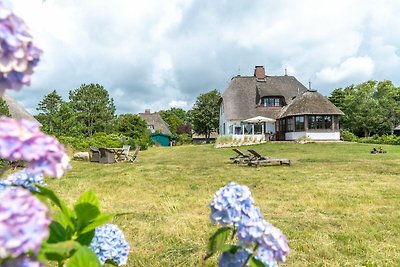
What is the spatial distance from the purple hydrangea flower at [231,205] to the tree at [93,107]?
213 feet

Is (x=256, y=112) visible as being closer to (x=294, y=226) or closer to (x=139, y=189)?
(x=139, y=189)

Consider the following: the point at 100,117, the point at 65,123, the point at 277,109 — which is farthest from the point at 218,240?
the point at 100,117

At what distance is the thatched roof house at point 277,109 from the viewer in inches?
1428

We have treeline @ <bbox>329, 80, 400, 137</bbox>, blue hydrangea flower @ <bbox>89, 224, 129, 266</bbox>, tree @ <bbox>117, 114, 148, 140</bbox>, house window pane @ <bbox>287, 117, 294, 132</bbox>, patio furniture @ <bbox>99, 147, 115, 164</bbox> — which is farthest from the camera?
treeline @ <bbox>329, 80, 400, 137</bbox>

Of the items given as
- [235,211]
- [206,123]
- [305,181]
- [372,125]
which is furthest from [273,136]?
[235,211]

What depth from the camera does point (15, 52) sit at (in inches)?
32.1

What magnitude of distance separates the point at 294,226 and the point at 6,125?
614cm

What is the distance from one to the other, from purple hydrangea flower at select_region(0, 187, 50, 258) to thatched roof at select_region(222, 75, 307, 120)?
41.8 metres

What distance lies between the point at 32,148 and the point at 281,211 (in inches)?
291

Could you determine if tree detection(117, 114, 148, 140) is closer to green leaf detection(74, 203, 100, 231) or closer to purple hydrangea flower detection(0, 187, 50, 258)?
green leaf detection(74, 203, 100, 231)

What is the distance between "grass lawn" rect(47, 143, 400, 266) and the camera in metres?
5.02

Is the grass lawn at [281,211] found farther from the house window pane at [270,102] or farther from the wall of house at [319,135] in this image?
the house window pane at [270,102]

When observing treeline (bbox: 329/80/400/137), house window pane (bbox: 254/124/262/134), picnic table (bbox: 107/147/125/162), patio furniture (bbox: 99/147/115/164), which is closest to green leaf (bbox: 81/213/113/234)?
patio furniture (bbox: 99/147/115/164)

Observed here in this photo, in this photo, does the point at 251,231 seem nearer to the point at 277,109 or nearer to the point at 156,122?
the point at 277,109
